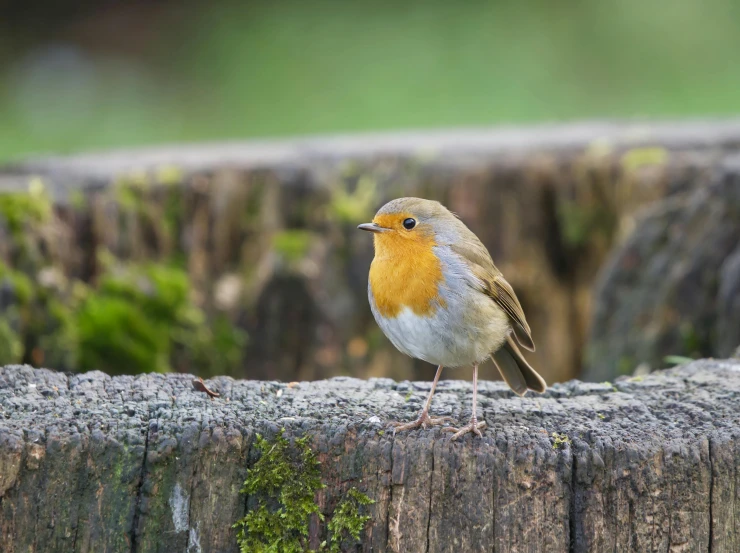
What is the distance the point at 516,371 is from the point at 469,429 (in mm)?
635

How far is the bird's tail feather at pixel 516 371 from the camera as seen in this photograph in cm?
332

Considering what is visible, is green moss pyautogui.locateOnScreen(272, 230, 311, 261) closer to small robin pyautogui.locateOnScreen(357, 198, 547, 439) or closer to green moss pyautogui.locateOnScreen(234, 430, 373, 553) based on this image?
small robin pyautogui.locateOnScreen(357, 198, 547, 439)

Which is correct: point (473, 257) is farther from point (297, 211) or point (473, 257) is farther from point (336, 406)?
point (297, 211)

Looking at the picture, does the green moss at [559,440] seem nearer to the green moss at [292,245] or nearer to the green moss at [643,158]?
the green moss at [292,245]

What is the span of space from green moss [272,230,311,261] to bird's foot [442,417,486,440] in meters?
3.11

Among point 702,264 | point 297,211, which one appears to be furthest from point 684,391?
point 297,211

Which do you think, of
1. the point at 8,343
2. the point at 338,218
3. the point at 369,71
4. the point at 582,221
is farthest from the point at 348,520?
the point at 369,71

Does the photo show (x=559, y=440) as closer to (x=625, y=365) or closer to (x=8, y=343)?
(x=625, y=365)

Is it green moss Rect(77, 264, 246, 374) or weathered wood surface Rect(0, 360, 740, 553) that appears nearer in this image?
weathered wood surface Rect(0, 360, 740, 553)

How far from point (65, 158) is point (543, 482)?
4.92 meters

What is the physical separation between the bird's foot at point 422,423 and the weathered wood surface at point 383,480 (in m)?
0.04

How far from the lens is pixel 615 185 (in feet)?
20.4

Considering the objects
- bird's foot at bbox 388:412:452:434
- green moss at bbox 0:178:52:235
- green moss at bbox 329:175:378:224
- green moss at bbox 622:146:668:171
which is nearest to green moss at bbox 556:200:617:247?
green moss at bbox 622:146:668:171

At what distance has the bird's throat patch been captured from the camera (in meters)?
3.16
